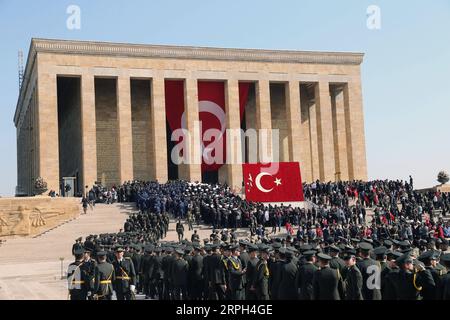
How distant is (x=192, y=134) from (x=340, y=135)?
1241 cm

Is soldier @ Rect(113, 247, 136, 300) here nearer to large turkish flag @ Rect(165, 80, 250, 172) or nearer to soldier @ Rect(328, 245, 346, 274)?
soldier @ Rect(328, 245, 346, 274)

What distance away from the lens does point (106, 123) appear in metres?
45.8

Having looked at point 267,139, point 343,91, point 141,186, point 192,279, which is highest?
point 343,91

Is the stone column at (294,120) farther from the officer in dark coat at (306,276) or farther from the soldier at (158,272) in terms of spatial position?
the officer in dark coat at (306,276)

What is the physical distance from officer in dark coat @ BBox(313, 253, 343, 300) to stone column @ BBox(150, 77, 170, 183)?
3414 cm

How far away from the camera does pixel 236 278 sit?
11.6 metres

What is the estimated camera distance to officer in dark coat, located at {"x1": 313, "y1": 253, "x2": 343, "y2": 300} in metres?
8.70

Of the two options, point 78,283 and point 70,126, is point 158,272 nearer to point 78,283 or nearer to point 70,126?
point 78,283

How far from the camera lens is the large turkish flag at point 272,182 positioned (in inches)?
1276

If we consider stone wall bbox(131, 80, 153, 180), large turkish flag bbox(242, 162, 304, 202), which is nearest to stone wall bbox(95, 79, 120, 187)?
stone wall bbox(131, 80, 153, 180)

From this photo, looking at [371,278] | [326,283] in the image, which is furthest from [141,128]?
[326,283]

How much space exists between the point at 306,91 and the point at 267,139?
23.8ft

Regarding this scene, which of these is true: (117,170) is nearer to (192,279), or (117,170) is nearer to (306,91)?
(306,91)
